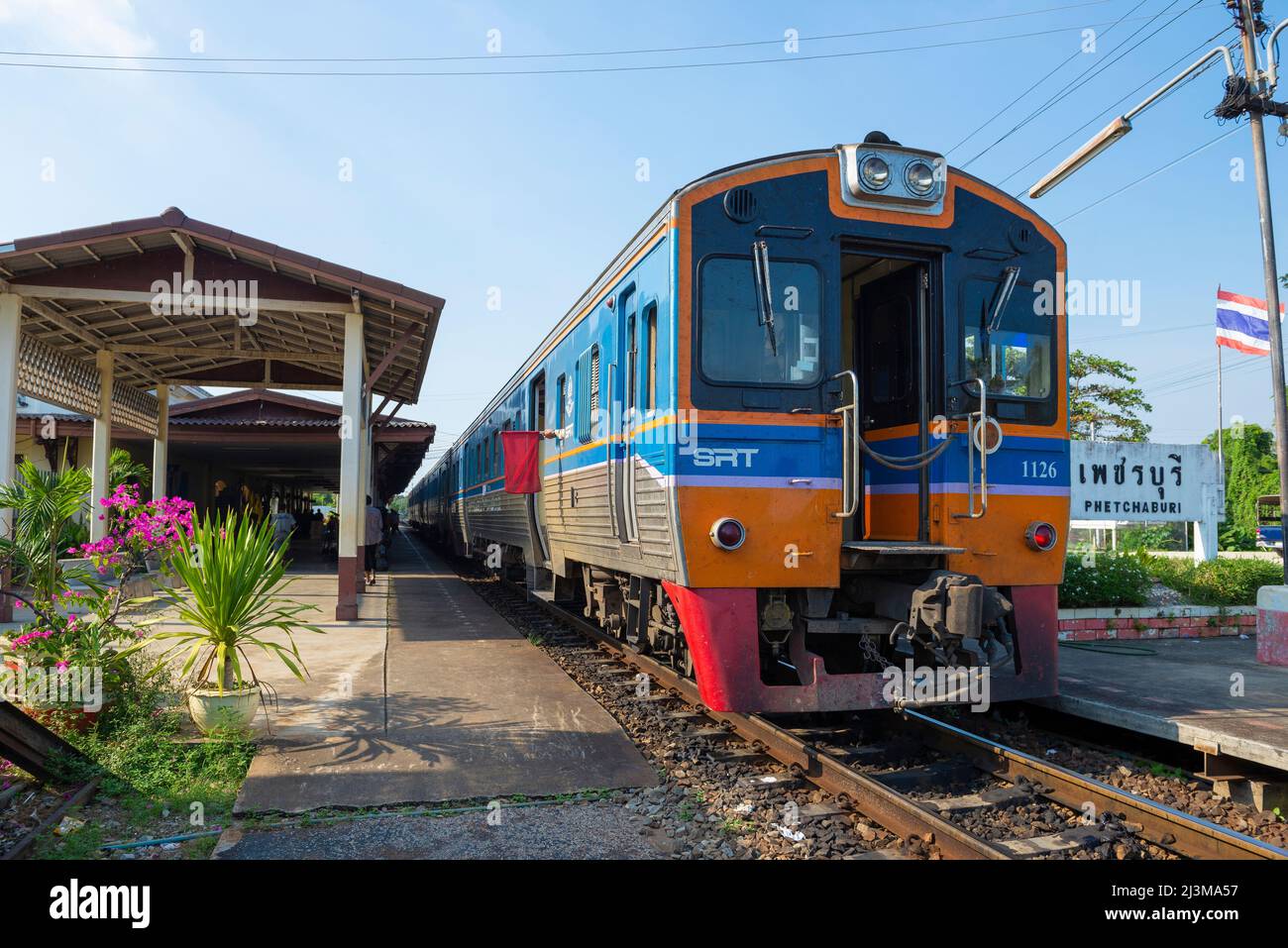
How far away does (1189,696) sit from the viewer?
6.24 meters

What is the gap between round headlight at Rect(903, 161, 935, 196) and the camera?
5633mm

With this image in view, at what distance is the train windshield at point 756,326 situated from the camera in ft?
17.4

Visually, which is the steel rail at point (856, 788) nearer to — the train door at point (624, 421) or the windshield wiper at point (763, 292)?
the train door at point (624, 421)

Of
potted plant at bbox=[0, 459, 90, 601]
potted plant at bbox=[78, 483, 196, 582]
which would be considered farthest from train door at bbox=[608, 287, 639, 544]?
potted plant at bbox=[0, 459, 90, 601]

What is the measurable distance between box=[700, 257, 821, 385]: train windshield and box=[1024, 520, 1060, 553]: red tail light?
1.77 m

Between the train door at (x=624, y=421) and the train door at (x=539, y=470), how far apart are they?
339 centimetres

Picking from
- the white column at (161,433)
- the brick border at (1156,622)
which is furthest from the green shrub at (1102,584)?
the white column at (161,433)

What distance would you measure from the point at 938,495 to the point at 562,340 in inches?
189

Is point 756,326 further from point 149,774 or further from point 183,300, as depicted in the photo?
point 183,300

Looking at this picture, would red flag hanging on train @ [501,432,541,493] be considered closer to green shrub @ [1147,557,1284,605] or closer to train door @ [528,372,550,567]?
train door @ [528,372,550,567]

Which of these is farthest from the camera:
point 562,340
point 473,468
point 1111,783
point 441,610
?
point 473,468

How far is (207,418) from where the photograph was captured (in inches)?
724

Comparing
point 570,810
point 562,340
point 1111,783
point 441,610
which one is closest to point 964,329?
point 1111,783
